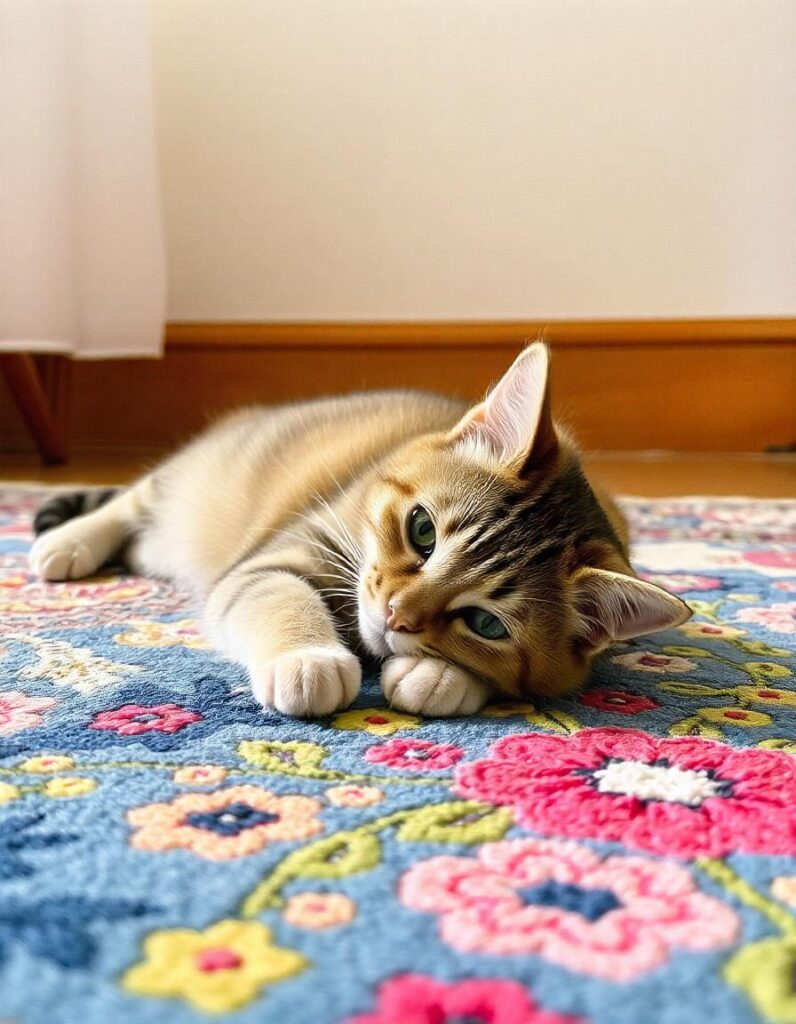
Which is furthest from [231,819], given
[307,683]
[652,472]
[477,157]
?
[477,157]

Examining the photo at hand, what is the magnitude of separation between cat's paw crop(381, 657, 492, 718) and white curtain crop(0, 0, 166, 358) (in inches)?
60.9

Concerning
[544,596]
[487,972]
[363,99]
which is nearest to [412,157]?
[363,99]

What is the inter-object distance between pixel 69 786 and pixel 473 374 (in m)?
2.20

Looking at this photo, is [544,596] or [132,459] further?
[132,459]

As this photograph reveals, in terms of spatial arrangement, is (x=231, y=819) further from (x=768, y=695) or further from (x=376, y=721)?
(x=768, y=695)

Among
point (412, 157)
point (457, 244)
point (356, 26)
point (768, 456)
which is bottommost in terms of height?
point (768, 456)

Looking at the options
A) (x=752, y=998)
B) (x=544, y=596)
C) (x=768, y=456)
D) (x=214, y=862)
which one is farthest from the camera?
(x=768, y=456)

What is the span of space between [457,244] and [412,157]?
0.26 m

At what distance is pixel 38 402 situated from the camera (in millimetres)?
2379

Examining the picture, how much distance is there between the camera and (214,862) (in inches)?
23.1

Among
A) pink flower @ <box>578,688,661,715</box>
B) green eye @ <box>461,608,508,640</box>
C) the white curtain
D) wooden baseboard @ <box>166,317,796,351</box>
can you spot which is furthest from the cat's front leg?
wooden baseboard @ <box>166,317,796,351</box>

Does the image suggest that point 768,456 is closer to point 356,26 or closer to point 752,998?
point 356,26

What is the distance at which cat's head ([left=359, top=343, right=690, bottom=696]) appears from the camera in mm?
928

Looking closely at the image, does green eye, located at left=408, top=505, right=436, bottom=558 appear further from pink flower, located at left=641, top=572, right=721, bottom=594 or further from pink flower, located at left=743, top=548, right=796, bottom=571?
pink flower, located at left=743, top=548, right=796, bottom=571
